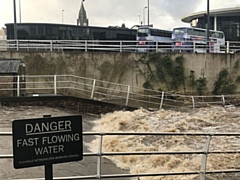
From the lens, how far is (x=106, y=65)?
21578mm

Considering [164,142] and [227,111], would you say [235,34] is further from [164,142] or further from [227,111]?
[164,142]

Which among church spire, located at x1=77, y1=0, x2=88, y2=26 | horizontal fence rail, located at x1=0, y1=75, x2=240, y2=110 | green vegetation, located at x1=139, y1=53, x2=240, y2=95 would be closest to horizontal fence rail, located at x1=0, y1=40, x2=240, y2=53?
green vegetation, located at x1=139, y1=53, x2=240, y2=95

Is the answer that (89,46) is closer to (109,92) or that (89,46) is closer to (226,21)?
(109,92)

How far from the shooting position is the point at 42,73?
21062 millimetres

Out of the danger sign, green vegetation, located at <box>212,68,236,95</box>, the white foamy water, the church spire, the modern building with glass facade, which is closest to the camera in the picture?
the danger sign

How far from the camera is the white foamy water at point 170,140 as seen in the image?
282 inches

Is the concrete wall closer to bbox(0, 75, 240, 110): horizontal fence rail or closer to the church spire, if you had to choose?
bbox(0, 75, 240, 110): horizontal fence rail

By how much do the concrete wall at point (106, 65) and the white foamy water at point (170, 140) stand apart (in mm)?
7038

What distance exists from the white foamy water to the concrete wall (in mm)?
7038

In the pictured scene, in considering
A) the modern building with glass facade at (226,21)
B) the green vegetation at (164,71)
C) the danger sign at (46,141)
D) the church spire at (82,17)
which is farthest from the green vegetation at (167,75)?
the church spire at (82,17)

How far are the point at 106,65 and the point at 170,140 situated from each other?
12.8 metres

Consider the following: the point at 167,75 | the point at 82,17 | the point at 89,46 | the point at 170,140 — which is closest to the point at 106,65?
the point at 167,75

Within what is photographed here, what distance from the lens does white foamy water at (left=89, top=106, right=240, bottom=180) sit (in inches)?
282

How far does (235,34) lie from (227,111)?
44783 millimetres
